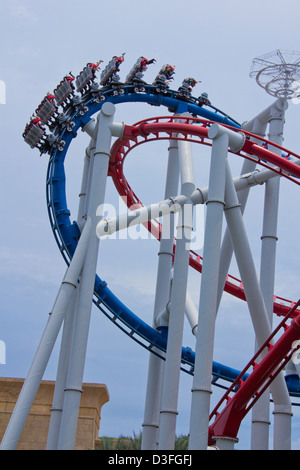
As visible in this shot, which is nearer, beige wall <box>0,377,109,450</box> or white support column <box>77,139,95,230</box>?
white support column <box>77,139,95,230</box>

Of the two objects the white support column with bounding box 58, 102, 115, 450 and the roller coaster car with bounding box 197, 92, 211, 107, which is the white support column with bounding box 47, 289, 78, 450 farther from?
the roller coaster car with bounding box 197, 92, 211, 107

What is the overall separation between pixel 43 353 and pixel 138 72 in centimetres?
734

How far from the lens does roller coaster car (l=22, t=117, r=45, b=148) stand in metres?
15.3

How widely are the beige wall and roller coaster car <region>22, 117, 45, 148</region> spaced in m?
7.44

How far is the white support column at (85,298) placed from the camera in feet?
38.7

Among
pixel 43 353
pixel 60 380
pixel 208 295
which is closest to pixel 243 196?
pixel 208 295

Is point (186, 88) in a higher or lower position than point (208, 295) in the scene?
higher

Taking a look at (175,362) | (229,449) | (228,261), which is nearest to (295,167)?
(228,261)

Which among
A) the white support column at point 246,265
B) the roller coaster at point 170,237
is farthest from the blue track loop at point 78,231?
the white support column at point 246,265

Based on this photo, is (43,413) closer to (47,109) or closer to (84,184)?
(84,184)

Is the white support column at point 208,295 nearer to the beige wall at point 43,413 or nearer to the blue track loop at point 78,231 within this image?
the blue track loop at point 78,231

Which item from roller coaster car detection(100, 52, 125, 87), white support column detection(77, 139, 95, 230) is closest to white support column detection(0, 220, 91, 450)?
white support column detection(77, 139, 95, 230)

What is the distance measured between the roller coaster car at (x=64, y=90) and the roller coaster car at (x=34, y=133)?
2.18 feet

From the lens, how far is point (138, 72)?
16422mm
